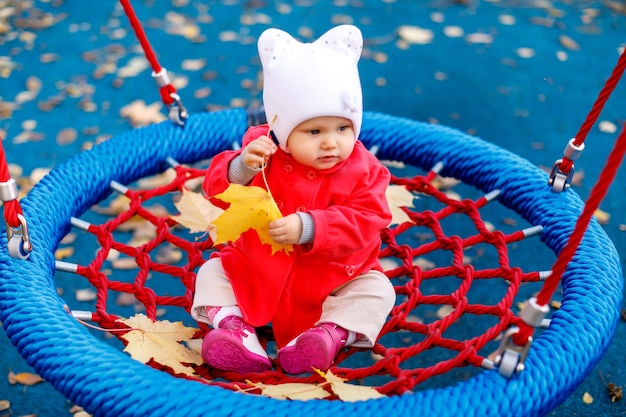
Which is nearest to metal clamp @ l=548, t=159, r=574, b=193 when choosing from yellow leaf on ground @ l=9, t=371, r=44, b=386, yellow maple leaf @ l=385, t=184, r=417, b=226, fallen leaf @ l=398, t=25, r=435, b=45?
yellow maple leaf @ l=385, t=184, r=417, b=226

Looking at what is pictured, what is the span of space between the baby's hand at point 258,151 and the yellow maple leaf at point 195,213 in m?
0.48

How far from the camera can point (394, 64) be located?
3748mm

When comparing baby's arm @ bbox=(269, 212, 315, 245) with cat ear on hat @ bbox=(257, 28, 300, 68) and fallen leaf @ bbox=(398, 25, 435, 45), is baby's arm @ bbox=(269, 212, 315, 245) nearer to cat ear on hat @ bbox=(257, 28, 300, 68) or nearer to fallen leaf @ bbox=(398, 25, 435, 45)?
cat ear on hat @ bbox=(257, 28, 300, 68)

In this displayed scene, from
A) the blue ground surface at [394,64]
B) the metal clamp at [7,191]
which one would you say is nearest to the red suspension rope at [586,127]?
the blue ground surface at [394,64]

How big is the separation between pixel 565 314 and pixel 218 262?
74 cm

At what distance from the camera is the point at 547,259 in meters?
2.56

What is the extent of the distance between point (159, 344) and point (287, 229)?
0.36m

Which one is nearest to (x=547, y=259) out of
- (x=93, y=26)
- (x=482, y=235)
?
(x=482, y=235)

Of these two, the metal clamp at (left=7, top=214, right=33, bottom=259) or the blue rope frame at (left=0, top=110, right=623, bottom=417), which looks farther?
the metal clamp at (left=7, top=214, right=33, bottom=259)

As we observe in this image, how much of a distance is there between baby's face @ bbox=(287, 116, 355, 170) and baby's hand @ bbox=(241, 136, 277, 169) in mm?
51

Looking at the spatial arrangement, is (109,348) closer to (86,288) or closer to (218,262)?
(218,262)

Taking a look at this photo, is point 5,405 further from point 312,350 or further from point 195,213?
point 312,350

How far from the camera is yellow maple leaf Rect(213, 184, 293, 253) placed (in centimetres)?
141

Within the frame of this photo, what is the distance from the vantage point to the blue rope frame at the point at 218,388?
1.21 meters
